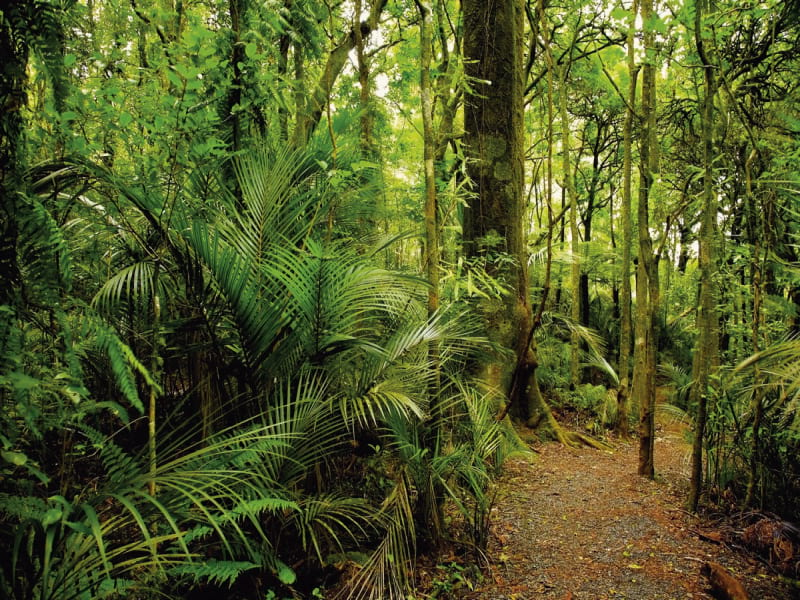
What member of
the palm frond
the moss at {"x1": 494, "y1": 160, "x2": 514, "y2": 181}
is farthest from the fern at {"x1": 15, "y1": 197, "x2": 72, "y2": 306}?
the moss at {"x1": 494, "y1": 160, "x2": 514, "y2": 181}

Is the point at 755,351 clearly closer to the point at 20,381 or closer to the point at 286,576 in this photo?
the point at 286,576

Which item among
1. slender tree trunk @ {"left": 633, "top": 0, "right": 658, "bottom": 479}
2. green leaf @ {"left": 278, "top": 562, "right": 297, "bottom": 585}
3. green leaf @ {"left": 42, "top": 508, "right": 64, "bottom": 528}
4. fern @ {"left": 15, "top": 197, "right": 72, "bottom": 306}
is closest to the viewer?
green leaf @ {"left": 42, "top": 508, "right": 64, "bottom": 528}

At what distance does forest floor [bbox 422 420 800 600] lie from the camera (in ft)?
8.62

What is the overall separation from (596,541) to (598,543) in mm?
29

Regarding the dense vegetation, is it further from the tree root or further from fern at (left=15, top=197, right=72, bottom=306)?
the tree root

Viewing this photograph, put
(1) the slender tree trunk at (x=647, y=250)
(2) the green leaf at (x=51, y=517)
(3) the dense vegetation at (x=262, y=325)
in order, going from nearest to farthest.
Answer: (2) the green leaf at (x=51, y=517), (3) the dense vegetation at (x=262, y=325), (1) the slender tree trunk at (x=647, y=250)

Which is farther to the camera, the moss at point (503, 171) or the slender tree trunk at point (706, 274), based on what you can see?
the moss at point (503, 171)

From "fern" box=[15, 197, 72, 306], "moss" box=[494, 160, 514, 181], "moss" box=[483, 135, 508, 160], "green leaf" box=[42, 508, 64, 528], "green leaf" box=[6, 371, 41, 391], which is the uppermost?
"moss" box=[483, 135, 508, 160]

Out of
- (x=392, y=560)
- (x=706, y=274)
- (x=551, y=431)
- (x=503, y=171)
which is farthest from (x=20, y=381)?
(x=551, y=431)

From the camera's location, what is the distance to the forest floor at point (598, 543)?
8.62 feet

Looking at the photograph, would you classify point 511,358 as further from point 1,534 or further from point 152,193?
point 1,534

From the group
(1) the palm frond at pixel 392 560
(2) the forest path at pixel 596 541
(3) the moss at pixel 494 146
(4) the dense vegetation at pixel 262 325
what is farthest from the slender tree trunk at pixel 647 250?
(1) the palm frond at pixel 392 560

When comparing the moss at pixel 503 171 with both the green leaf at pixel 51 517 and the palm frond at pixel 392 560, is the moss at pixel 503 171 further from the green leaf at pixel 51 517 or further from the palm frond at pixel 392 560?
the green leaf at pixel 51 517

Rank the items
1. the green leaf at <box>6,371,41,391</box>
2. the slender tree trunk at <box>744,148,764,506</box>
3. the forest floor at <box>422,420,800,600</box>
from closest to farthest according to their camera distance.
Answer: the green leaf at <box>6,371,41,391</box> → the forest floor at <box>422,420,800,600</box> → the slender tree trunk at <box>744,148,764,506</box>
